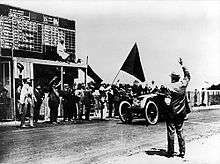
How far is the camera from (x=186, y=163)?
20.1 feet

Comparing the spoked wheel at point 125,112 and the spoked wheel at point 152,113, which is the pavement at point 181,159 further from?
the spoked wheel at point 125,112

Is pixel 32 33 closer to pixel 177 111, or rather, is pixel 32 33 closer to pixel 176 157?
pixel 177 111

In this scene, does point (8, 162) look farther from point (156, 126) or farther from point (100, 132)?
point (156, 126)

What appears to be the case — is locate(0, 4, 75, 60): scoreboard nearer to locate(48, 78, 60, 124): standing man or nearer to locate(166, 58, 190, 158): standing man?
locate(48, 78, 60, 124): standing man

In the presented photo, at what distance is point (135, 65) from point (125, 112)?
160 cm

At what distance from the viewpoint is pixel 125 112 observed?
460 inches

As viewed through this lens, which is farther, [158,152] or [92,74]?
[92,74]

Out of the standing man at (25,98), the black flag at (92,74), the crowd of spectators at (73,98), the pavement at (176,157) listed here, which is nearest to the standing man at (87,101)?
the crowd of spectators at (73,98)

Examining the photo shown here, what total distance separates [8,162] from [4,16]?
7916 mm

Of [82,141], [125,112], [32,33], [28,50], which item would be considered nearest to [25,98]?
[82,141]

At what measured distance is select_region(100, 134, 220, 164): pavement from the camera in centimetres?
628

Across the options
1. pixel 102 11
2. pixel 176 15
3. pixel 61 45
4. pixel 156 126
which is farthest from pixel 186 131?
pixel 61 45

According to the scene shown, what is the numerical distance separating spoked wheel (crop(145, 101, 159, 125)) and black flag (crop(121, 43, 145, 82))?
2.80ft

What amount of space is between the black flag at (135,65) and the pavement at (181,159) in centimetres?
398
